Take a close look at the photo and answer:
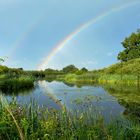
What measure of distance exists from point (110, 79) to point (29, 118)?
33321 mm

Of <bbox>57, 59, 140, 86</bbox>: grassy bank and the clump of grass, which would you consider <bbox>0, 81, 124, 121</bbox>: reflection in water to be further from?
<bbox>57, 59, 140, 86</bbox>: grassy bank

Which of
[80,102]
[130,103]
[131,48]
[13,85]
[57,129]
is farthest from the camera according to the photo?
[131,48]

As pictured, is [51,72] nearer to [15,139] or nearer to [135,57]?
[135,57]

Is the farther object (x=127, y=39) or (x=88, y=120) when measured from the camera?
(x=127, y=39)

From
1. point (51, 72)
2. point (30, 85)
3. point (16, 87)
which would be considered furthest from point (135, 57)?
point (51, 72)

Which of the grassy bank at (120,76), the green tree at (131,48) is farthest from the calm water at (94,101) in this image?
the green tree at (131,48)

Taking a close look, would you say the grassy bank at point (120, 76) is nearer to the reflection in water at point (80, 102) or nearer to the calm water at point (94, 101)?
the calm water at point (94, 101)

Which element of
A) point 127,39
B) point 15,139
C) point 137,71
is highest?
point 127,39

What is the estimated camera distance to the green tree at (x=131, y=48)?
5609 centimetres

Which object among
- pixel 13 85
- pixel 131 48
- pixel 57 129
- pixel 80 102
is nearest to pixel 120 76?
pixel 13 85

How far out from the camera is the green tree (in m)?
56.1

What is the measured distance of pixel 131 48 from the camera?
57094mm

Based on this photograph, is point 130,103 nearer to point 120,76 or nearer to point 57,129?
point 57,129

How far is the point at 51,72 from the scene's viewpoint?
109 meters
